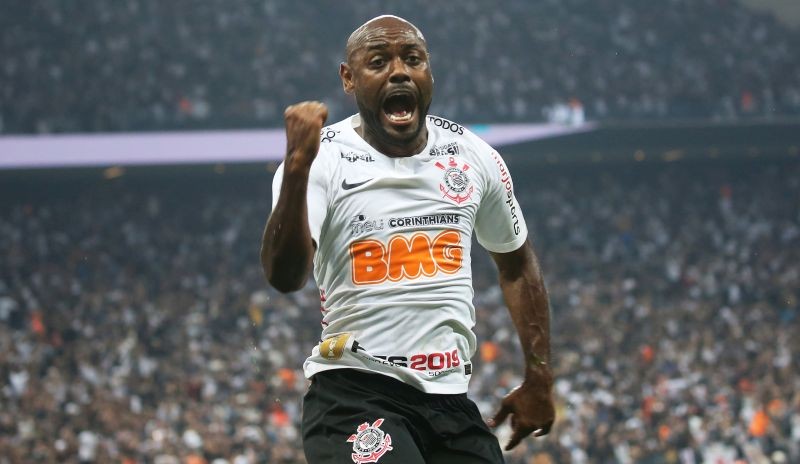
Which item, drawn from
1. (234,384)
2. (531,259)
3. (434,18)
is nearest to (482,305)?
(234,384)

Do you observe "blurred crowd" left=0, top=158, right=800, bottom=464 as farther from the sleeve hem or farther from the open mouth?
the open mouth

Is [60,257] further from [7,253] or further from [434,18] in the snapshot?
[434,18]

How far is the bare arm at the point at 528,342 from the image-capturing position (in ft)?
11.8

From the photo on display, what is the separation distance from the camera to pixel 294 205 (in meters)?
2.99

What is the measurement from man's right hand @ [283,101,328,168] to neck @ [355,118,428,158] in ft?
1.57

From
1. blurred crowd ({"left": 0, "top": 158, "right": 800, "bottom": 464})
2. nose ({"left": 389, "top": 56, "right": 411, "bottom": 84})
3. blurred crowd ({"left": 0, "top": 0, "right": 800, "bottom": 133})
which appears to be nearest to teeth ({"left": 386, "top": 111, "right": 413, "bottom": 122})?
nose ({"left": 389, "top": 56, "right": 411, "bottom": 84})

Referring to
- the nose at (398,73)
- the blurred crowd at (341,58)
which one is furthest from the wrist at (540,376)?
the blurred crowd at (341,58)

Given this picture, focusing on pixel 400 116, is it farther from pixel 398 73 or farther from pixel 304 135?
pixel 304 135

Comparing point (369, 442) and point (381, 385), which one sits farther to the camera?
point (381, 385)

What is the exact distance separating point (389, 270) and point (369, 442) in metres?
0.51

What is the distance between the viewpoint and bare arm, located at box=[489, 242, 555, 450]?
3605mm

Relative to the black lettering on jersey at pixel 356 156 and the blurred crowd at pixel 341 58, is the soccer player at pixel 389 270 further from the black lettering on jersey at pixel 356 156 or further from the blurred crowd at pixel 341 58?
the blurred crowd at pixel 341 58

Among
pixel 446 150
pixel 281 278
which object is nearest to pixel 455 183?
pixel 446 150

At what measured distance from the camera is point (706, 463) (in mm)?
13922
